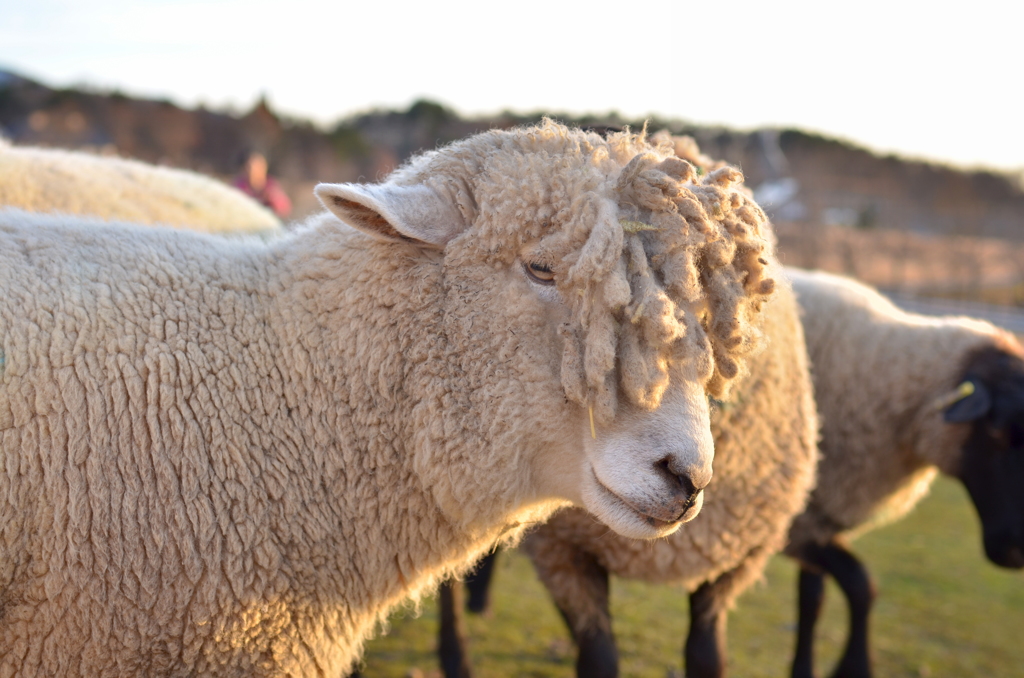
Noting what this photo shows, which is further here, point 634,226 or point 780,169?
point 780,169

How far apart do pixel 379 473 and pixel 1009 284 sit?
20585 mm

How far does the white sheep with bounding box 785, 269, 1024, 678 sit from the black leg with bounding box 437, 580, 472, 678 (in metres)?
2.03

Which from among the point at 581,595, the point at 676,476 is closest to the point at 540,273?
the point at 676,476

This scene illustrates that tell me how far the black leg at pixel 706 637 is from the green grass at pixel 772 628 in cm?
120

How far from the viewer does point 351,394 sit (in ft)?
6.98

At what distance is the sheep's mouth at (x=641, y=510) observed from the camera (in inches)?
73.3

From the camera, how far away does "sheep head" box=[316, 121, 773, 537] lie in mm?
1816

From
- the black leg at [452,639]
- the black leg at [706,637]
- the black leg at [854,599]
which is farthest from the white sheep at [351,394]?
the black leg at [854,599]

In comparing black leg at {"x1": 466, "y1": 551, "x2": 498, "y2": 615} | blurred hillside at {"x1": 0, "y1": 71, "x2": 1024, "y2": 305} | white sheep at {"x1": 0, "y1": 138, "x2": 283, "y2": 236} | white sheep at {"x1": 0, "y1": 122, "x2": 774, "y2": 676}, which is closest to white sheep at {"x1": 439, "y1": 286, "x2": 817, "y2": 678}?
white sheep at {"x1": 0, "y1": 122, "x2": 774, "y2": 676}

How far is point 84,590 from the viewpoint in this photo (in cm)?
186

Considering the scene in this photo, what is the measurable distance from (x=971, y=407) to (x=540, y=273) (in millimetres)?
3498

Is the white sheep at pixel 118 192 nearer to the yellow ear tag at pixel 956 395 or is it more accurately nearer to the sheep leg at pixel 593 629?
the sheep leg at pixel 593 629

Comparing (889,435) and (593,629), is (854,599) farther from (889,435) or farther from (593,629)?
(593,629)

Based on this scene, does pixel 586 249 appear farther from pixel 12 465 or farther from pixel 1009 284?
pixel 1009 284
